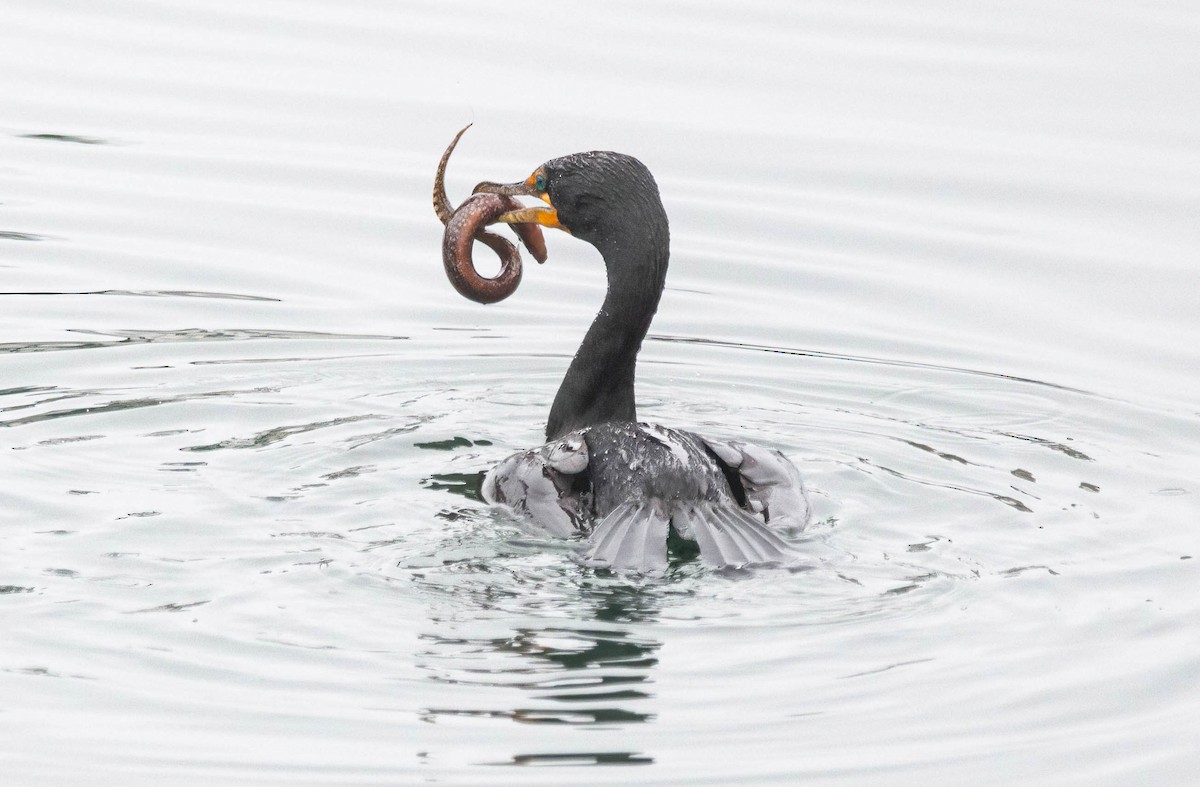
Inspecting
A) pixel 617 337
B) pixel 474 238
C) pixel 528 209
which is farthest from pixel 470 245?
pixel 617 337

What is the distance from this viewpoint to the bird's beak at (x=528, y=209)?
8.51 meters

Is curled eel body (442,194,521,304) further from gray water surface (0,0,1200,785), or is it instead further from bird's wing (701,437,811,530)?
bird's wing (701,437,811,530)

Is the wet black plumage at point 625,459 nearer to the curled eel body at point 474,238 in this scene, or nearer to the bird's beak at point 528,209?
the bird's beak at point 528,209

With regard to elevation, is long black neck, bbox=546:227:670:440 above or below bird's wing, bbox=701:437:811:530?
above

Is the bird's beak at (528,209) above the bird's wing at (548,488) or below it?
above

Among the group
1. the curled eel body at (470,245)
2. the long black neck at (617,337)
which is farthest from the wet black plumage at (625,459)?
the curled eel body at (470,245)

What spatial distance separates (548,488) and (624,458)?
1.06 feet

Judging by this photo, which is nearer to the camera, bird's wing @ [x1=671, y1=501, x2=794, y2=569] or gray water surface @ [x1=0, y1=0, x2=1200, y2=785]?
gray water surface @ [x1=0, y1=0, x2=1200, y2=785]

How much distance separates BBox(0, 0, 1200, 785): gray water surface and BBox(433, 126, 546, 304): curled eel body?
0.67 metres

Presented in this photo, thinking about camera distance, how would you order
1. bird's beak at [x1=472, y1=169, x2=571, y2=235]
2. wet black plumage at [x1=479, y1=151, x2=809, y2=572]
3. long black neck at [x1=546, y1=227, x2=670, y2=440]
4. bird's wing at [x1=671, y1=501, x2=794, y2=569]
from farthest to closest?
1. bird's beak at [x1=472, y1=169, x2=571, y2=235]
2. long black neck at [x1=546, y1=227, x2=670, y2=440]
3. wet black plumage at [x1=479, y1=151, x2=809, y2=572]
4. bird's wing at [x1=671, y1=501, x2=794, y2=569]

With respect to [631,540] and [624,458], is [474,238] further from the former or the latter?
[631,540]

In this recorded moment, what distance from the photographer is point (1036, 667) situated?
6301mm

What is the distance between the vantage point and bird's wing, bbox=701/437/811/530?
7.48 metres

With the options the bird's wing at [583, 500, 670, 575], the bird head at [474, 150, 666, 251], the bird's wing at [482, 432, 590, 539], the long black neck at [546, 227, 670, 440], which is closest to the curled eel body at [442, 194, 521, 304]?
the bird head at [474, 150, 666, 251]
